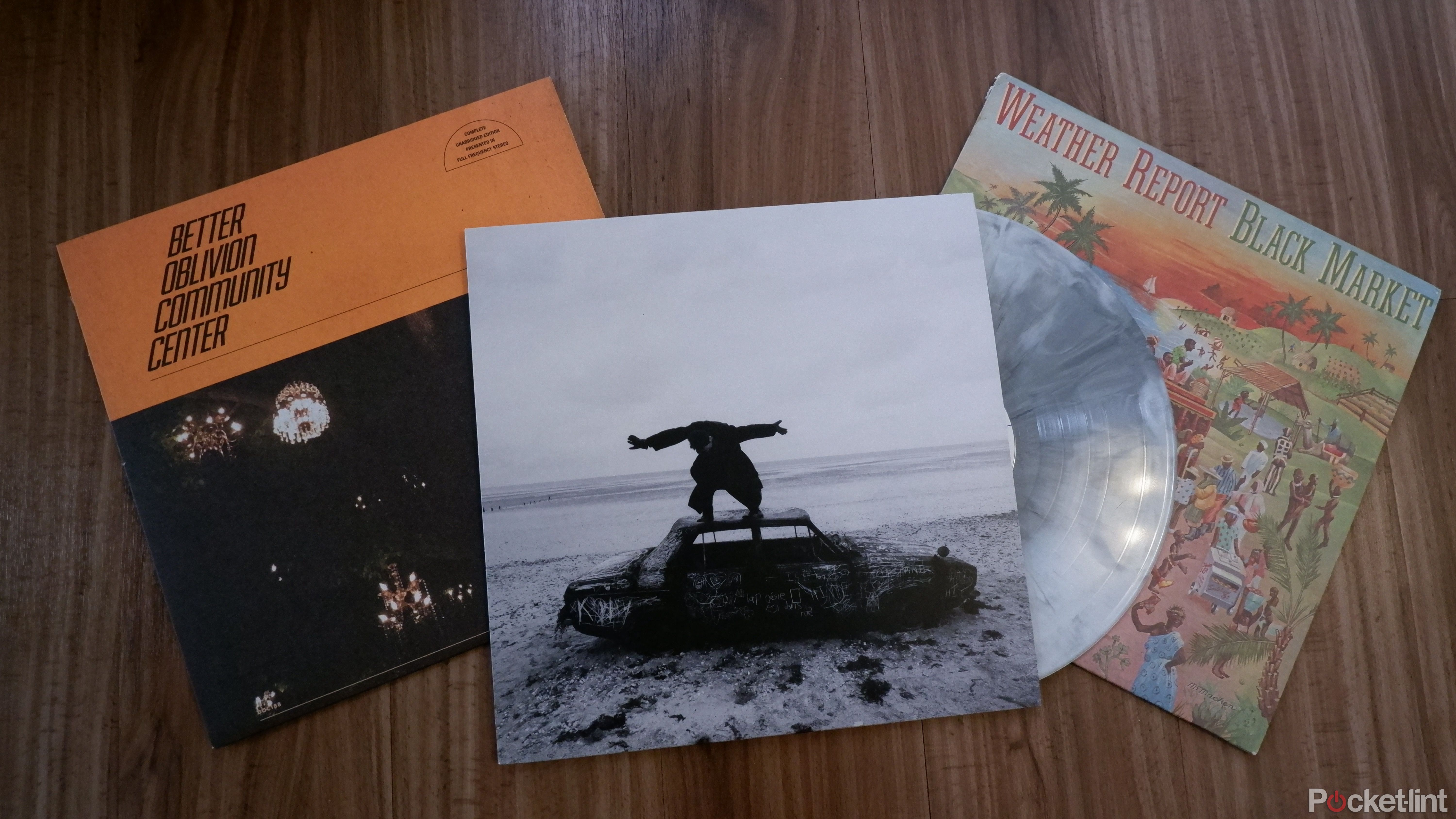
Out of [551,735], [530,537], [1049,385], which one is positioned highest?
[1049,385]

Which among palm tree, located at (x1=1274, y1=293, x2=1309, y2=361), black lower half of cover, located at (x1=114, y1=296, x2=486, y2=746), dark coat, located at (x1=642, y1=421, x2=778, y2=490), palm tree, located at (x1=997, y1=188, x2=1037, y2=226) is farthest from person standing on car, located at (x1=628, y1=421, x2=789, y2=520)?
palm tree, located at (x1=1274, y1=293, x2=1309, y2=361)

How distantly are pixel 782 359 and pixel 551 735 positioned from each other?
40 centimetres

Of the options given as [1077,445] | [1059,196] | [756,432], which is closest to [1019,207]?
[1059,196]

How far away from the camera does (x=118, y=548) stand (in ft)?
2.46

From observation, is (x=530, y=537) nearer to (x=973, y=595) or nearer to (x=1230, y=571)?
(x=973, y=595)

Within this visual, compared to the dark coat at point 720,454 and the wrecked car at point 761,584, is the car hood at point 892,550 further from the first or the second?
the dark coat at point 720,454

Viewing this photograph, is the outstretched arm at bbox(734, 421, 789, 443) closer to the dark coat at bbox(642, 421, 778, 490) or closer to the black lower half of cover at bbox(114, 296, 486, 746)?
the dark coat at bbox(642, 421, 778, 490)

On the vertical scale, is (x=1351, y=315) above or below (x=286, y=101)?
below

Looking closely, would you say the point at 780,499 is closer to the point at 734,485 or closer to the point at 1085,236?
the point at 734,485

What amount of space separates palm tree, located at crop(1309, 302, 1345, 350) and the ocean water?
35cm

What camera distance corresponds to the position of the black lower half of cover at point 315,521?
734 millimetres

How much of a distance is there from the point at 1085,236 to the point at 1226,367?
0.62 ft

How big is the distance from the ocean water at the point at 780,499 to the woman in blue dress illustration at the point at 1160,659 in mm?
176

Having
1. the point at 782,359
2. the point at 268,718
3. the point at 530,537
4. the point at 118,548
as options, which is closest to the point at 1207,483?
the point at 782,359
